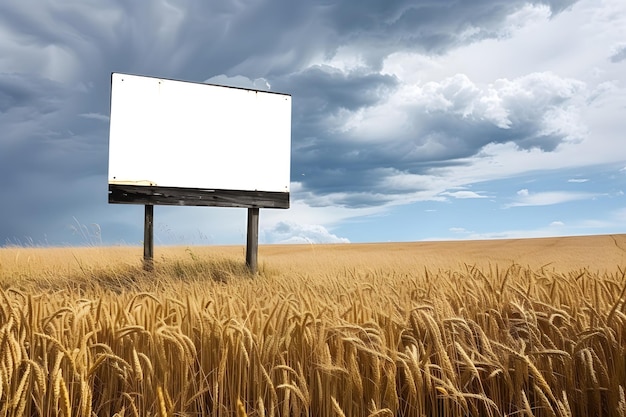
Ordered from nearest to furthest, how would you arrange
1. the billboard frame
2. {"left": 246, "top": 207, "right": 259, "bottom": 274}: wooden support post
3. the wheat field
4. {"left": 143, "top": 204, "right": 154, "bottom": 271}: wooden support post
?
the wheat field
the billboard frame
{"left": 143, "top": 204, "right": 154, "bottom": 271}: wooden support post
{"left": 246, "top": 207, "right": 259, "bottom": 274}: wooden support post

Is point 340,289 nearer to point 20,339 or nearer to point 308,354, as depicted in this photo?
point 308,354

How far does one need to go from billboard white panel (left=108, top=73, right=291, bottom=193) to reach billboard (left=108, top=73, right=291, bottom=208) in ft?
0.04

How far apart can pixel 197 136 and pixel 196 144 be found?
13cm

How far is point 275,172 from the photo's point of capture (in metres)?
8.00

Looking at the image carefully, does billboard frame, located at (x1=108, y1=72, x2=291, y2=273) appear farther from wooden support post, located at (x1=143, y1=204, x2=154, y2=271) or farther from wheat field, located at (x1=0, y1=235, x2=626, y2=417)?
wheat field, located at (x1=0, y1=235, x2=626, y2=417)

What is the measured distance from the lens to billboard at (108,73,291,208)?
7.29 m

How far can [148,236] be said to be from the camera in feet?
25.0

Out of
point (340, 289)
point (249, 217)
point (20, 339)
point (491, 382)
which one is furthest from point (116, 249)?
point (491, 382)

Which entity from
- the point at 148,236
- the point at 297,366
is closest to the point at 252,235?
the point at 148,236

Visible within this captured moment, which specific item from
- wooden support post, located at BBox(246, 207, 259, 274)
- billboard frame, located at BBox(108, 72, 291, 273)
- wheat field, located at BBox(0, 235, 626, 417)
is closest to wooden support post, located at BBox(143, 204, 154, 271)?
billboard frame, located at BBox(108, 72, 291, 273)

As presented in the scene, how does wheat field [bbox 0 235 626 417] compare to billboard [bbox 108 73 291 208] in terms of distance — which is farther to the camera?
billboard [bbox 108 73 291 208]

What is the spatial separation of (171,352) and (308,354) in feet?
1.76

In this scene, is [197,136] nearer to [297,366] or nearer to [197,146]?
[197,146]

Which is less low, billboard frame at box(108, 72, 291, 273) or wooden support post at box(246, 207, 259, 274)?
billboard frame at box(108, 72, 291, 273)
